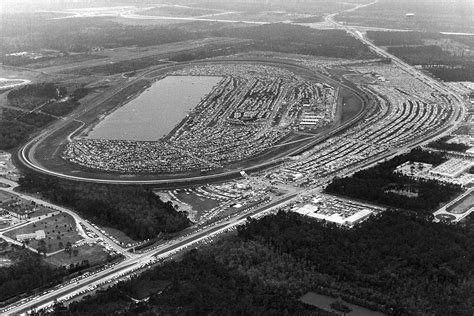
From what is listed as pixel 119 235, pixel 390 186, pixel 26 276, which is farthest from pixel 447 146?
pixel 26 276

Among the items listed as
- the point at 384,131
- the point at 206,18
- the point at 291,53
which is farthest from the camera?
the point at 206,18

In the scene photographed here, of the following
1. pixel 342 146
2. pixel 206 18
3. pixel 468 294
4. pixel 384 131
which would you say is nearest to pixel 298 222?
pixel 468 294

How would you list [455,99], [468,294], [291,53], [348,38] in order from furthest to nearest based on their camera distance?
1. [348,38]
2. [291,53]
3. [455,99]
4. [468,294]

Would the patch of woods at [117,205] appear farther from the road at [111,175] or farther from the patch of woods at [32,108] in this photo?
the patch of woods at [32,108]

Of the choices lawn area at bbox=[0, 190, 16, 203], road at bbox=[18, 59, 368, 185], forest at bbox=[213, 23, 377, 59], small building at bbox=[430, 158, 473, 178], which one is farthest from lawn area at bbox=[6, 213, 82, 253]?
forest at bbox=[213, 23, 377, 59]

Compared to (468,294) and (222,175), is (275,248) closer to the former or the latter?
(468,294)

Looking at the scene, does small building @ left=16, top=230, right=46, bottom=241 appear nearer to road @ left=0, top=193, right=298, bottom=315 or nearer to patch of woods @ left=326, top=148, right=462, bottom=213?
road @ left=0, top=193, right=298, bottom=315

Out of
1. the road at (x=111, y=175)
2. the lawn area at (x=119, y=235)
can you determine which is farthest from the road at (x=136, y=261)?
the road at (x=111, y=175)

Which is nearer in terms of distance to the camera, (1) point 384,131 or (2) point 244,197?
(2) point 244,197
